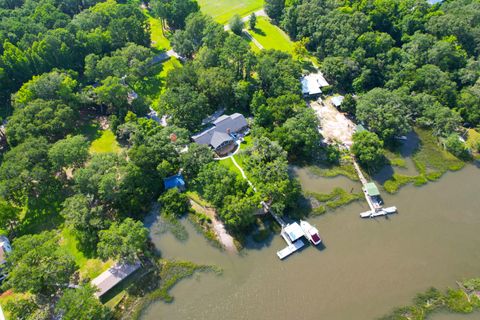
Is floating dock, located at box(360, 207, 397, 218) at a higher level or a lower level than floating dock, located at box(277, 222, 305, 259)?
lower

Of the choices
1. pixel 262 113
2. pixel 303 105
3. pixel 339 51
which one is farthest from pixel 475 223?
pixel 339 51

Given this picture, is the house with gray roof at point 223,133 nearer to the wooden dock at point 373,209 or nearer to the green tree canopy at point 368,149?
the green tree canopy at point 368,149

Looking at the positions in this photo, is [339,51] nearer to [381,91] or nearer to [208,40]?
[381,91]

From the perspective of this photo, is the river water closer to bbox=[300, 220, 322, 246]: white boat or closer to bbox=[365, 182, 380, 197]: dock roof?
bbox=[300, 220, 322, 246]: white boat

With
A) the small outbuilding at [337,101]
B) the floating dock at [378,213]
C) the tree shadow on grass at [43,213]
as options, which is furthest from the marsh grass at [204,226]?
the small outbuilding at [337,101]

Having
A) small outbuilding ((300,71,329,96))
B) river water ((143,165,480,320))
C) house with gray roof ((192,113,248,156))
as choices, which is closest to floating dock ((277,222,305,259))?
river water ((143,165,480,320))

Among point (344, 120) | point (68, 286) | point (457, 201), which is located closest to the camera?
point (68, 286)
